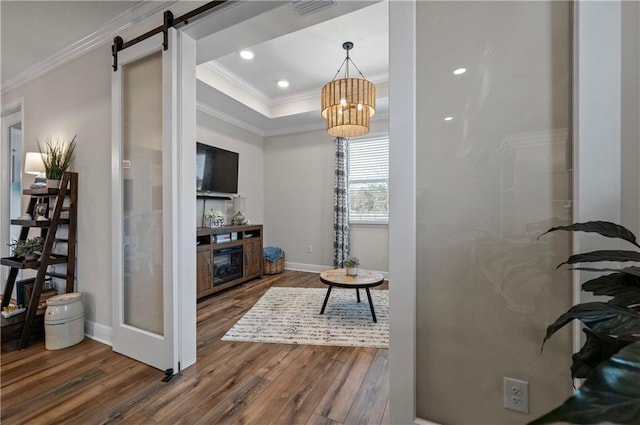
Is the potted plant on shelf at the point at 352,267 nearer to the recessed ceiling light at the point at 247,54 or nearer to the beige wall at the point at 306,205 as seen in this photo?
the beige wall at the point at 306,205

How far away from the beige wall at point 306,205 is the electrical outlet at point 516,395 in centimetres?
324

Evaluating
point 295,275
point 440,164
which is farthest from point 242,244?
point 440,164

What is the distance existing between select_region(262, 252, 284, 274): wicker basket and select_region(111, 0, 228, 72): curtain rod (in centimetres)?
A: 319

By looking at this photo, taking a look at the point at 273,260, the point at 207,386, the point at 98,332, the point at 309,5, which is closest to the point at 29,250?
the point at 98,332

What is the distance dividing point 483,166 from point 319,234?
12.3ft

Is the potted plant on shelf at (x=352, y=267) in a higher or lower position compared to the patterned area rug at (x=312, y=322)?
higher

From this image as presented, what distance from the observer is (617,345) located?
53 cm

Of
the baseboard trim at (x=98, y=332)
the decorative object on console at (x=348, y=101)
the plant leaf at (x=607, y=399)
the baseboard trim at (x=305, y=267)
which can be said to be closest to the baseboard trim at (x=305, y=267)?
the baseboard trim at (x=305, y=267)

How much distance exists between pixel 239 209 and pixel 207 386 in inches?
121

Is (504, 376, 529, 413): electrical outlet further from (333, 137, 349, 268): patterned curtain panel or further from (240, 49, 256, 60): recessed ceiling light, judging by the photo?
(240, 49, 256, 60): recessed ceiling light

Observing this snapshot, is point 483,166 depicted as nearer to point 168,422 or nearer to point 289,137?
point 168,422

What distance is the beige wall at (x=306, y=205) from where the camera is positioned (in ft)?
14.7

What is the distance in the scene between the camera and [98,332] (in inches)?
90.4

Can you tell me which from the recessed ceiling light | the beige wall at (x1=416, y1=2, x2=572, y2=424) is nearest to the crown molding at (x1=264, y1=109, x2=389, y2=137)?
the recessed ceiling light
